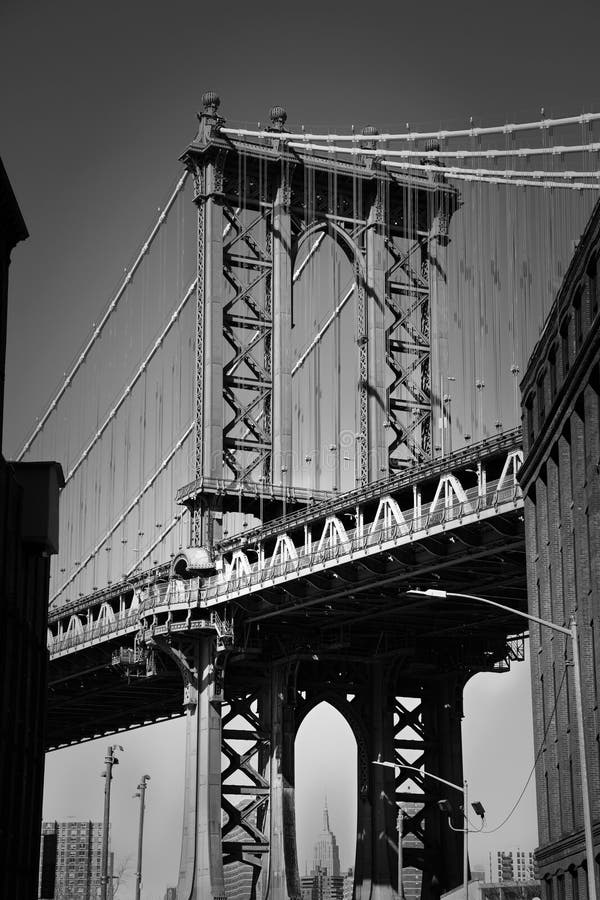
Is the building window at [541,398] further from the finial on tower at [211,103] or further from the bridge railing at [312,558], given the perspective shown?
the finial on tower at [211,103]

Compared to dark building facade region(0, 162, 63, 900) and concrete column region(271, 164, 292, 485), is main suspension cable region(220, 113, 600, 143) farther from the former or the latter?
dark building facade region(0, 162, 63, 900)

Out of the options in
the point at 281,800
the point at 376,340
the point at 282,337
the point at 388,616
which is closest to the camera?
the point at 388,616

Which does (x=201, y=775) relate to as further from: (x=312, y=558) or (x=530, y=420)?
(x=530, y=420)

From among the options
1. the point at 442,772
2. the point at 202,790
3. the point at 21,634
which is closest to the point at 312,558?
the point at 202,790

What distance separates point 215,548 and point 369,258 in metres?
21.5

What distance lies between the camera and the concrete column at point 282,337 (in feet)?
335

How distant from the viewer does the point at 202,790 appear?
99750mm

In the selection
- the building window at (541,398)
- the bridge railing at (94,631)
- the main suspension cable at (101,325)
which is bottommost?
the building window at (541,398)

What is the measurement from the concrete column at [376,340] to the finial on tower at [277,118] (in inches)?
283

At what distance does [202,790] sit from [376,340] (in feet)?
91.8

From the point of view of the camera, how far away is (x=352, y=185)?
110875 mm

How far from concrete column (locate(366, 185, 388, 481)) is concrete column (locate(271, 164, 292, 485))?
477cm

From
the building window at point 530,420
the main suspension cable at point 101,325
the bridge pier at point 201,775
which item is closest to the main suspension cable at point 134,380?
the main suspension cable at point 101,325

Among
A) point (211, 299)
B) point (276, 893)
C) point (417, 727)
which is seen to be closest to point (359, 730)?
point (417, 727)
